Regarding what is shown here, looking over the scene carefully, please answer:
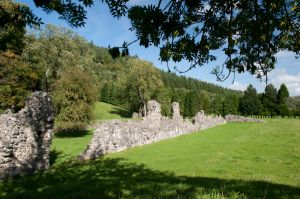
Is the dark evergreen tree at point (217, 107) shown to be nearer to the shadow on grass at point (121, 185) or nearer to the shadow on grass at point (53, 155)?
the shadow on grass at point (53, 155)

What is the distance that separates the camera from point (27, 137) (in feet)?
55.8

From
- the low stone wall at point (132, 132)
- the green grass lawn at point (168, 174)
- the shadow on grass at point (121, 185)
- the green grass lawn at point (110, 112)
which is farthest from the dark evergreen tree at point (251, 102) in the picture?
the shadow on grass at point (121, 185)

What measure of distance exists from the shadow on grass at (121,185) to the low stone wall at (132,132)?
7.12 ft

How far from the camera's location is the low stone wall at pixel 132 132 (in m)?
22.3

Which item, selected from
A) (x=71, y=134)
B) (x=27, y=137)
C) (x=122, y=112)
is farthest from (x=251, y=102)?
(x=27, y=137)

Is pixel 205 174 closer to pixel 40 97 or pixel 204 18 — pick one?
pixel 204 18

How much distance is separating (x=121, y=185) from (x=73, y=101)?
27.5m

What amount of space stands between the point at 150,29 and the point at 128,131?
21.9 metres

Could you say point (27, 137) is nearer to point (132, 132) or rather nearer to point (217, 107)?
point (132, 132)

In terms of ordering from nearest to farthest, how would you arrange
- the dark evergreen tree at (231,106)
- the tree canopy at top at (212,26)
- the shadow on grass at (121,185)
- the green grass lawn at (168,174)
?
the tree canopy at top at (212,26) < the shadow on grass at (121,185) < the green grass lawn at (168,174) < the dark evergreen tree at (231,106)

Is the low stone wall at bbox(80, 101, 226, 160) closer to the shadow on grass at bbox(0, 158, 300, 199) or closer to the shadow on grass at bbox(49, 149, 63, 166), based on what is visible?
the shadow on grass at bbox(49, 149, 63, 166)

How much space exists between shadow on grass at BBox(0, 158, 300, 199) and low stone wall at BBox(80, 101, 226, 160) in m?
2.17

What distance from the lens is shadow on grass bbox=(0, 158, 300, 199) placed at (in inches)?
304

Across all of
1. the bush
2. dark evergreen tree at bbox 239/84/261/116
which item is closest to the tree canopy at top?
the bush
